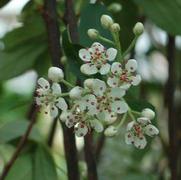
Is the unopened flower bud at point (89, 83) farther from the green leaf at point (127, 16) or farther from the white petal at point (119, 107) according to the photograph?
the green leaf at point (127, 16)

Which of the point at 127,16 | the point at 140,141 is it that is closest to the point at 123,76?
the point at 140,141

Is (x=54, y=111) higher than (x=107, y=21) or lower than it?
lower

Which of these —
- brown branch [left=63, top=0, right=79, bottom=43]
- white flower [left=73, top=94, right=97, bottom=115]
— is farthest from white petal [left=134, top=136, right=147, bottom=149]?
brown branch [left=63, top=0, right=79, bottom=43]

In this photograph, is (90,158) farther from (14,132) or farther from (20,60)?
(20,60)

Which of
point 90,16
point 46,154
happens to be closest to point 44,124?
point 46,154

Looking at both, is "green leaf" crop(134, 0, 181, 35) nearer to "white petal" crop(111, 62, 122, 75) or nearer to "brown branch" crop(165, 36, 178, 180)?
"brown branch" crop(165, 36, 178, 180)

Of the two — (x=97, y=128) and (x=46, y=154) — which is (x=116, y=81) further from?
(x=46, y=154)
